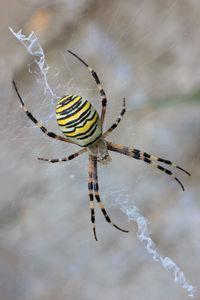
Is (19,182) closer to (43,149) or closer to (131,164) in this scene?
(43,149)

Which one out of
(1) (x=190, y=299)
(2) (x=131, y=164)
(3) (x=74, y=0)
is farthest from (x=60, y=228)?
(3) (x=74, y=0)

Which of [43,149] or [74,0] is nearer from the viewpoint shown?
[74,0]

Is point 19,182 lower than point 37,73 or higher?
lower

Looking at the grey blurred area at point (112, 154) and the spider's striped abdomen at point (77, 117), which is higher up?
the grey blurred area at point (112, 154)

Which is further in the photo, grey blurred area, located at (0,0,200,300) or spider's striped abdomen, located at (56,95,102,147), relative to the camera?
grey blurred area, located at (0,0,200,300)

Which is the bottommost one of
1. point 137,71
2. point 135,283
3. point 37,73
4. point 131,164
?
point 135,283

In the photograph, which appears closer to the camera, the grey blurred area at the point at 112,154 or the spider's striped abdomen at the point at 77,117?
the spider's striped abdomen at the point at 77,117
